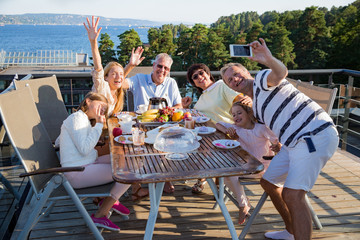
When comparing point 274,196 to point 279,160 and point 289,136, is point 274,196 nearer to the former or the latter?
point 279,160

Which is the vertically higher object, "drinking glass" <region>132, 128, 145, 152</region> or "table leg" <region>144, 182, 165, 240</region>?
"drinking glass" <region>132, 128, 145, 152</region>

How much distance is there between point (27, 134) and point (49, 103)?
3.27ft

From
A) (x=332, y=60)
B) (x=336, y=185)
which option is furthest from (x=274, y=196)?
(x=332, y=60)

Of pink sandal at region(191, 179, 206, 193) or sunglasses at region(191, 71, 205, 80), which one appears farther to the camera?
sunglasses at region(191, 71, 205, 80)

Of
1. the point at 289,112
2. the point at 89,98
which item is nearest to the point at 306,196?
the point at 289,112

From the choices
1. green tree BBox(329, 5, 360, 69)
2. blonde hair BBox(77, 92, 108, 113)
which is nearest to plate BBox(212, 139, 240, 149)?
blonde hair BBox(77, 92, 108, 113)

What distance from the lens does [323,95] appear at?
2.63 meters

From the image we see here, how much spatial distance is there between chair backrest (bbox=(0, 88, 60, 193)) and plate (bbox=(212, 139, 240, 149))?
1220mm

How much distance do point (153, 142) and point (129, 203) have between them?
961 mm

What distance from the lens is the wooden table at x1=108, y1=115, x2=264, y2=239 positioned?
68.1 inches

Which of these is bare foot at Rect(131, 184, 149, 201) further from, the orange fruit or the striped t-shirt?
the striped t-shirt

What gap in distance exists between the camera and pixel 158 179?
170cm

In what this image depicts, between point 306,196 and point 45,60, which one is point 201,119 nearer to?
point 306,196

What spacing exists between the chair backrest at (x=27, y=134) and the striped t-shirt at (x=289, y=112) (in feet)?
5.19
